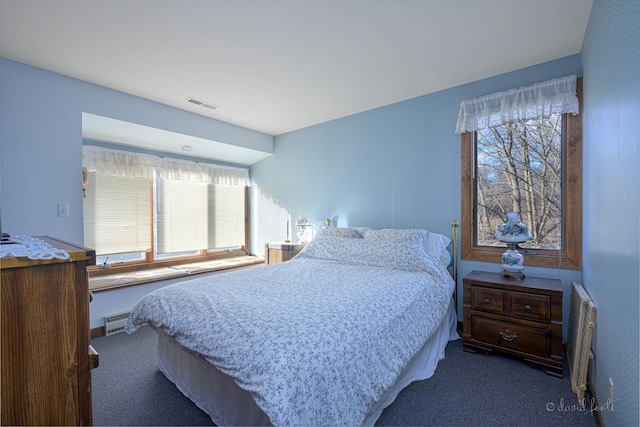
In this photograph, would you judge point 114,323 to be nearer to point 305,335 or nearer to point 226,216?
point 226,216

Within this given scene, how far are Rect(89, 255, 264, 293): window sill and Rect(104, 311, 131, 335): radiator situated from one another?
277 mm

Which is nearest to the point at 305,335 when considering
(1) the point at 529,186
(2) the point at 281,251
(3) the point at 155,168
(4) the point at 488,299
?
(4) the point at 488,299

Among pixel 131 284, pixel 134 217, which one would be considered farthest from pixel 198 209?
pixel 131 284

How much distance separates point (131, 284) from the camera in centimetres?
302

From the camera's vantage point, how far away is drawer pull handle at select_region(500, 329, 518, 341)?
2.14 metres

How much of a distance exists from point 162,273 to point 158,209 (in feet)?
2.99

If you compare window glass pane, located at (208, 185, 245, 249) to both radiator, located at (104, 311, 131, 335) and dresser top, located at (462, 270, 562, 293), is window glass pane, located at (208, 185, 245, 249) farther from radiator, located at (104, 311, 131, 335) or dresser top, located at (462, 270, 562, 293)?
dresser top, located at (462, 270, 562, 293)

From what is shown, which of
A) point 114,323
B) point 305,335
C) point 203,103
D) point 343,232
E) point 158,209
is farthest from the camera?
point 158,209

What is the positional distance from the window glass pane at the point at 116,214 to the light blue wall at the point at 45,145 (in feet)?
2.50

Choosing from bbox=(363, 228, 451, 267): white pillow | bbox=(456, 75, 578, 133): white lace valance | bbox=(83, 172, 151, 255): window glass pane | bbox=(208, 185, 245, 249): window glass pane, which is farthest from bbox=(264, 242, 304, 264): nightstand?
bbox=(456, 75, 578, 133): white lace valance

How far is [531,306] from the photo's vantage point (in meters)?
2.08

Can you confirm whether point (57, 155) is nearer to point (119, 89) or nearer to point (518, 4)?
point (119, 89)

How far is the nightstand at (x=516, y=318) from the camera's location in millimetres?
2006

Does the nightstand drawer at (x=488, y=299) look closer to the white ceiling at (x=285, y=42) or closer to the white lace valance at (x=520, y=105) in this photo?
the white lace valance at (x=520, y=105)
